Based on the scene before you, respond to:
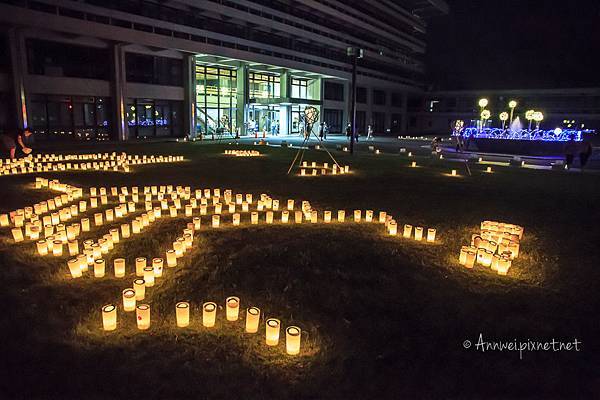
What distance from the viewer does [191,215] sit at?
8.09 metres

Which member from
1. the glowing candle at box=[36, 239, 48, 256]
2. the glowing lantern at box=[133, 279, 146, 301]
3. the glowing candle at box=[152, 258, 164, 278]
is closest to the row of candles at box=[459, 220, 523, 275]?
the glowing candle at box=[152, 258, 164, 278]

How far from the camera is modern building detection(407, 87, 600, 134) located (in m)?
55.3

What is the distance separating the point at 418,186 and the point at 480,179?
10.6 feet

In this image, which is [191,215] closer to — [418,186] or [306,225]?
[306,225]

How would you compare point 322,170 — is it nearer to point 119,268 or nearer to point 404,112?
point 119,268

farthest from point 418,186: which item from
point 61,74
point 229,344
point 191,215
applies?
point 61,74

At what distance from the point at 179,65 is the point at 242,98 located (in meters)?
7.14

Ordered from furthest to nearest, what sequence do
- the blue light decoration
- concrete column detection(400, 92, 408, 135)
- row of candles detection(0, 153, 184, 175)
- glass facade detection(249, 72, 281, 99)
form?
concrete column detection(400, 92, 408, 135) < glass facade detection(249, 72, 281, 99) < the blue light decoration < row of candles detection(0, 153, 184, 175)

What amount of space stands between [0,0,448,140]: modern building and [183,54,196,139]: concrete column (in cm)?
8

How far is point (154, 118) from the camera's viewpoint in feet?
106

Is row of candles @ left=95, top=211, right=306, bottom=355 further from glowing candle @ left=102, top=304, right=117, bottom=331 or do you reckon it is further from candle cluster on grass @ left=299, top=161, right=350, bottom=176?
candle cluster on grass @ left=299, top=161, right=350, bottom=176

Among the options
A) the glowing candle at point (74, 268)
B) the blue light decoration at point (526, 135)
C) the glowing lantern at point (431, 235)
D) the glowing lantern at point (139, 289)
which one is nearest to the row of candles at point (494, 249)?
the glowing lantern at point (431, 235)

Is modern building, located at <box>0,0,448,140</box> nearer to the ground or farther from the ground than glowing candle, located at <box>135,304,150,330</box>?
farther from the ground

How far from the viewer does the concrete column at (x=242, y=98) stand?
38.4 m
